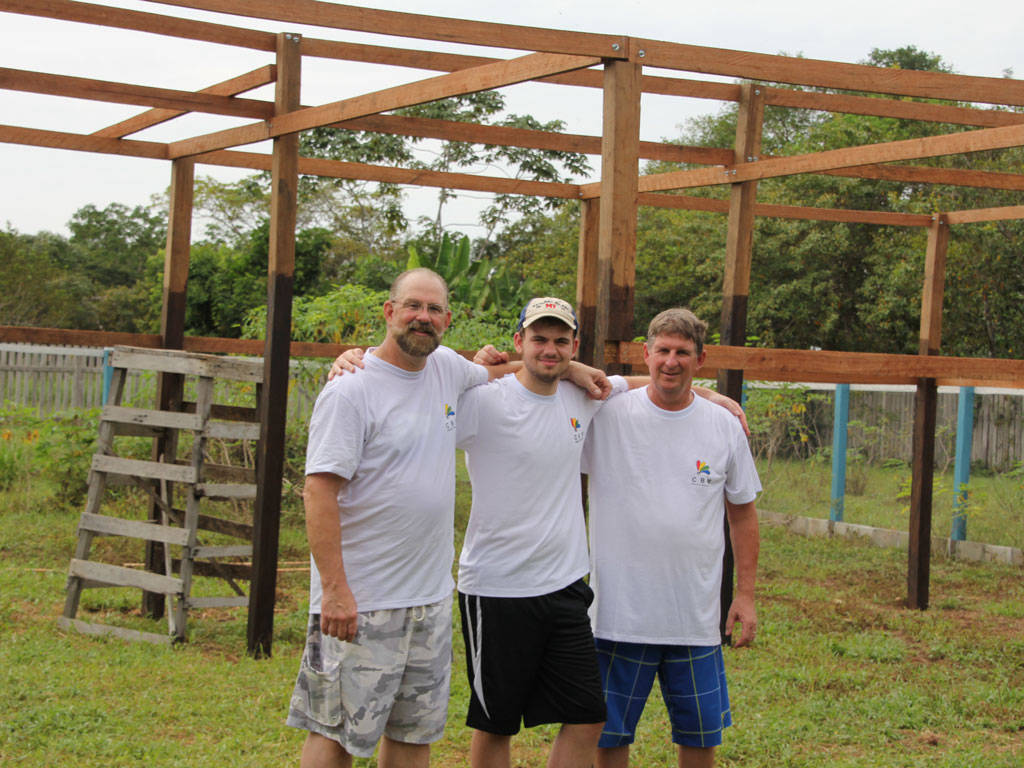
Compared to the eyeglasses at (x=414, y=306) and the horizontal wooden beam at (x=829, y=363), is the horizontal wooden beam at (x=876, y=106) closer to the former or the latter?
the horizontal wooden beam at (x=829, y=363)

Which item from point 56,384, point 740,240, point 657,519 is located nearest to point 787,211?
point 740,240

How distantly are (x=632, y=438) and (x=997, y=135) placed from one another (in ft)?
8.17

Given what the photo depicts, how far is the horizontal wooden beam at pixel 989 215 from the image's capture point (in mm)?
8375

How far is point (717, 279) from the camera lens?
84.0 ft

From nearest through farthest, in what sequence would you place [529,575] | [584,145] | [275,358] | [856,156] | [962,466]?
[529,575] → [856,156] → [275,358] → [584,145] → [962,466]

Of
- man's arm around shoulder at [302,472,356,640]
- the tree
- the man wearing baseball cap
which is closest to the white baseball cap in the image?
the man wearing baseball cap

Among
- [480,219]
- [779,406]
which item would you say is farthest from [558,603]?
[480,219]

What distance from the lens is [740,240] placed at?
23.2ft

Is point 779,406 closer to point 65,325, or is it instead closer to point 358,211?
point 358,211

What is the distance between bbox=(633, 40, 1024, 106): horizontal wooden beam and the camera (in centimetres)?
498

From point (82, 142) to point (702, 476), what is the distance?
5286 millimetres

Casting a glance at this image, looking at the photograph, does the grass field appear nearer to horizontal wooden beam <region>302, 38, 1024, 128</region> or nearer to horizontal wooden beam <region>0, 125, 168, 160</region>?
horizontal wooden beam <region>0, 125, 168, 160</region>

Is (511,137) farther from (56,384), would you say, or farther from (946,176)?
(56,384)

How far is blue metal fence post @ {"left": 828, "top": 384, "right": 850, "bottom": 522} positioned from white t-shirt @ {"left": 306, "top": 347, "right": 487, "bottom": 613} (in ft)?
34.2
